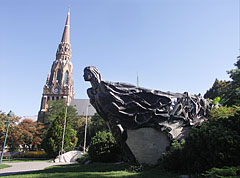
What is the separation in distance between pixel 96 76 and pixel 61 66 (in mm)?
69110

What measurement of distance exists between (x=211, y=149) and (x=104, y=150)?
11.2 m

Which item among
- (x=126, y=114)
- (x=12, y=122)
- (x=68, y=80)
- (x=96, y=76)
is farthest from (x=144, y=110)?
(x=68, y=80)

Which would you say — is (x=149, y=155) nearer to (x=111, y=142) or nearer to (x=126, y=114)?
(x=126, y=114)

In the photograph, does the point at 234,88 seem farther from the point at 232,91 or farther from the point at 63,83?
the point at 63,83

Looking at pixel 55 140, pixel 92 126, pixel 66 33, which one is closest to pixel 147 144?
pixel 55 140

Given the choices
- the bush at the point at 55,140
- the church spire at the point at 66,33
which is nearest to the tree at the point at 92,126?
the bush at the point at 55,140

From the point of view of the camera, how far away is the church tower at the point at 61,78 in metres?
72.6

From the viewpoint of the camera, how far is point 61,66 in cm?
7781

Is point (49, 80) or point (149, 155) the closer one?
point (149, 155)

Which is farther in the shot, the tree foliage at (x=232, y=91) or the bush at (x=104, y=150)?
the tree foliage at (x=232, y=91)

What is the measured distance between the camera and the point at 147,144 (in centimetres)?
1208

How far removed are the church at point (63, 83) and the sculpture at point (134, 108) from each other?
55.5 meters

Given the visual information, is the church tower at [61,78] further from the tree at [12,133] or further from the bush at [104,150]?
the bush at [104,150]

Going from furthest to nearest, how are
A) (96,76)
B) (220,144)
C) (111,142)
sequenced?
(111,142)
(96,76)
(220,144)
